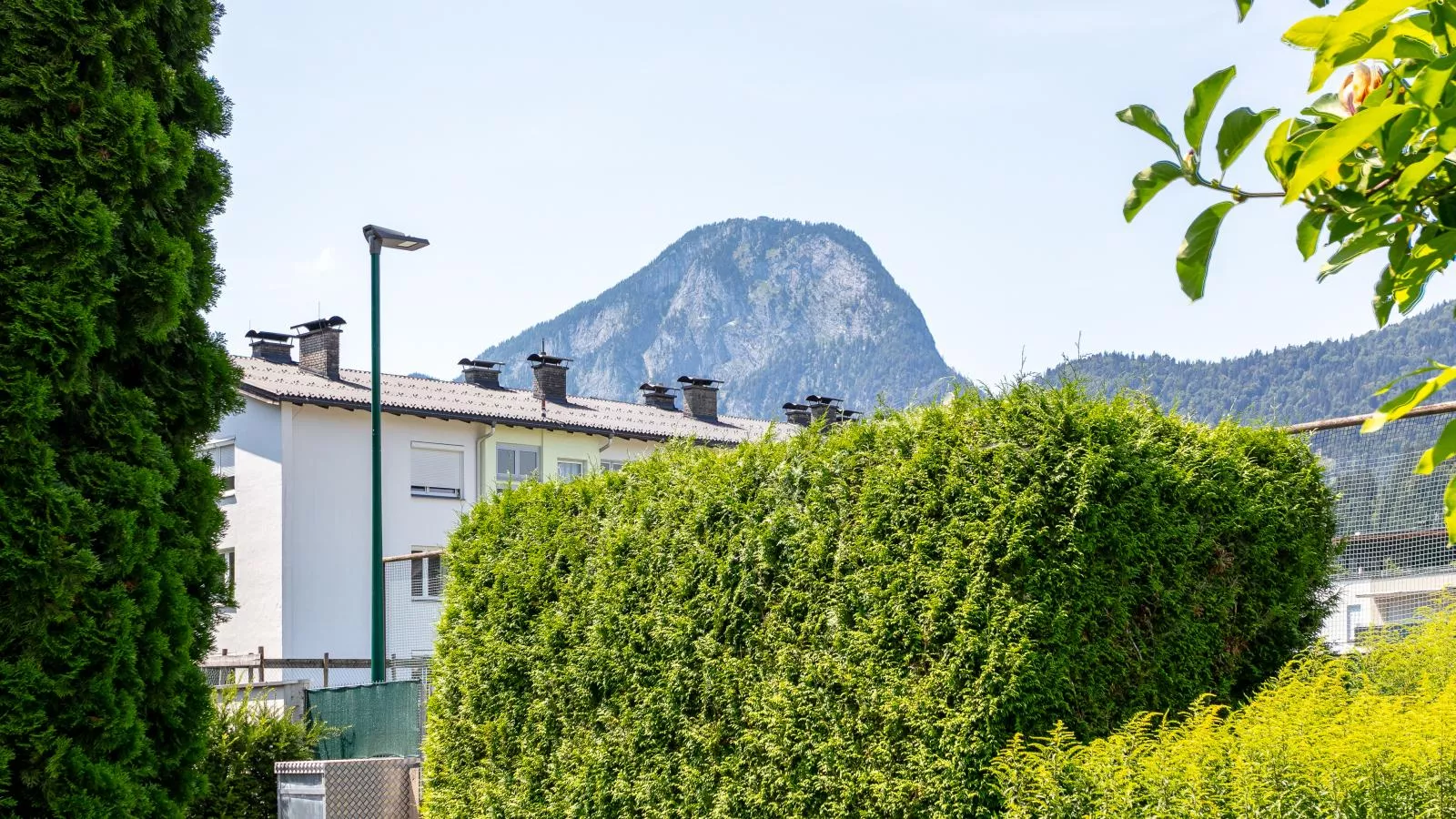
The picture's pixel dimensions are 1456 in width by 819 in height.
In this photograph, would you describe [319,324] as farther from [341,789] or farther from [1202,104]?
[1202,104]

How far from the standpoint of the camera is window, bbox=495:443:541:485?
32656 mm

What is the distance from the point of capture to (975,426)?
6.76 m

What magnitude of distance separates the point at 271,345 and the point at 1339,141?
34.6 metres

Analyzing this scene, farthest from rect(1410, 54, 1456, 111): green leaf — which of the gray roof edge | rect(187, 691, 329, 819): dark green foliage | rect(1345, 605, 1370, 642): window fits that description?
the gray roof edge

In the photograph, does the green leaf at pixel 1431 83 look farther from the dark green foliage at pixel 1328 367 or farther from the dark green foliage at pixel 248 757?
the dark green foliage at pixel 1328 367

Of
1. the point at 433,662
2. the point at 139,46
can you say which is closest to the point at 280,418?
the point at 433,662

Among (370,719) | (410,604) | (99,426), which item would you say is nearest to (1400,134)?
(99,426)

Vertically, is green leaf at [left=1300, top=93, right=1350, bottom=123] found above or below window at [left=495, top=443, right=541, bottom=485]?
below

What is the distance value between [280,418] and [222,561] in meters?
24.0

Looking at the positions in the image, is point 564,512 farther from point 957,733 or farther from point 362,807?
point 957,733

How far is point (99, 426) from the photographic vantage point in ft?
18.4

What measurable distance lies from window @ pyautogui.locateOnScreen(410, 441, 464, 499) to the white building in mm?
33

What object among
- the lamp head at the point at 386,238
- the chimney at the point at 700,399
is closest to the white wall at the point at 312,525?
the chimney at the point at 700,399

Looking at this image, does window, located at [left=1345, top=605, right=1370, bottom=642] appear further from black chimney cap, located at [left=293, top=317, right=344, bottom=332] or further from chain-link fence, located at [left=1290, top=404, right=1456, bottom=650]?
black chimney cap, located at [left=293, top=317, right=344, bottom=332]
